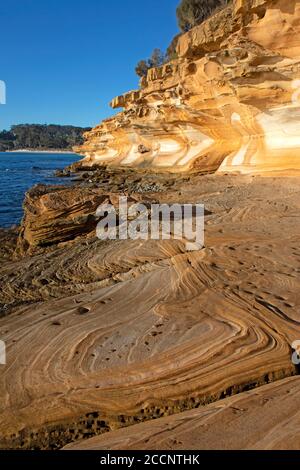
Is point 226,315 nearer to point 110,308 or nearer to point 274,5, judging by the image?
point 110,308

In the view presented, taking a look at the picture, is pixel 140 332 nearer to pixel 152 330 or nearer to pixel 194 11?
pixel 152 330

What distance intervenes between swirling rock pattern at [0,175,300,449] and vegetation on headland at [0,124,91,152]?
10947 cm

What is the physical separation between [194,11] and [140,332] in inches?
1125

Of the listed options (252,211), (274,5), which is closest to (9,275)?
(252,211)

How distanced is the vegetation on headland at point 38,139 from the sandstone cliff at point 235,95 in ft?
318

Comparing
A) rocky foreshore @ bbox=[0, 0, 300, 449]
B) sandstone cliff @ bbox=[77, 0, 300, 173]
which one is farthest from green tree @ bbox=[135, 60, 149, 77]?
rocky foreshore @ bbox=[0, 0, 300, 449]

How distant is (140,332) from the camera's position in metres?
2.75

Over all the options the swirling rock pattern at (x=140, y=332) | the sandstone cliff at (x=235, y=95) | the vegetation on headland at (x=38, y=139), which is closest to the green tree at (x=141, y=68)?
the sandstone cliff at (x=235, y=95)

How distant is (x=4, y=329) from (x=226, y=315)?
1.80 meters

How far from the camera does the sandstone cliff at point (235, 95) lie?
29.8 ft

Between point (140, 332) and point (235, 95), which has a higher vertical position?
point (235, 95)

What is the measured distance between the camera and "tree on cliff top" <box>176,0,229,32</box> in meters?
24.6

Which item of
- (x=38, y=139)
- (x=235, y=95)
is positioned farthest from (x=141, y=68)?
(x=38, y=139)
